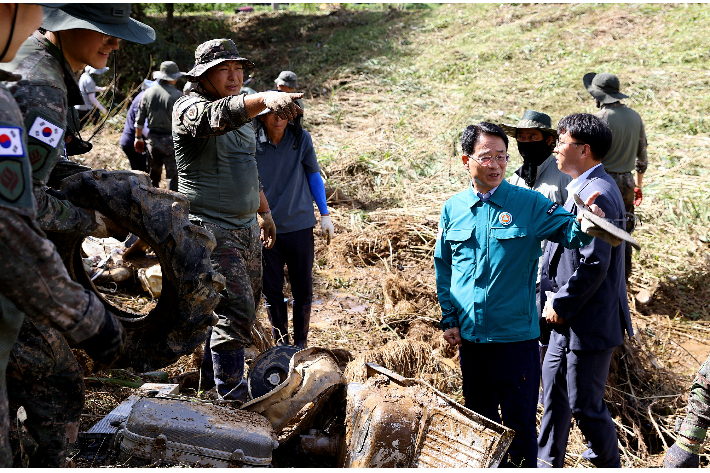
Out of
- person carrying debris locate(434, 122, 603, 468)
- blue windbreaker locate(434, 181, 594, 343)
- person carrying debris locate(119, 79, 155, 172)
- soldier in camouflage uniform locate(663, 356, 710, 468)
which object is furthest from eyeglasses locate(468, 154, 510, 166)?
person carrying debris locate(119, 79, 155, 172)

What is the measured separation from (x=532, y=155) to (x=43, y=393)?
3459 mm

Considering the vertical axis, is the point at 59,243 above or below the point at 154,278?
above

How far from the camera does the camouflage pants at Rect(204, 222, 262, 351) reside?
3678mm

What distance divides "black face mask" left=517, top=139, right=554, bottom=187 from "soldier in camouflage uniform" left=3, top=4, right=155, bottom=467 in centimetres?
274

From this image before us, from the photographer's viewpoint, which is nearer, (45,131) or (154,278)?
(45,131)

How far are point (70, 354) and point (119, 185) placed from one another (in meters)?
0.79

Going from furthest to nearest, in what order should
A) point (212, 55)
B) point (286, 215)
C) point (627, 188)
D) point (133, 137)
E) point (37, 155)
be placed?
point (133, 137)
point (627, 188)
point (286, 215)
point (212, 55)
point (37, 155)

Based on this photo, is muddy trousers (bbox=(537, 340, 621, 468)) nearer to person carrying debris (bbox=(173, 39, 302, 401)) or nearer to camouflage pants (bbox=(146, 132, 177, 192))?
person carrying debris (bbox=(173, 39, 302, 401))

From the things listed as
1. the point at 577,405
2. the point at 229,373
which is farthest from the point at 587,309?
the point at 229,373

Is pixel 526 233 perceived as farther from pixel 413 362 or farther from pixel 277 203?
pixel 277 203

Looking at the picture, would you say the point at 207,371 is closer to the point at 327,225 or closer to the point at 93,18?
the point at 327,225

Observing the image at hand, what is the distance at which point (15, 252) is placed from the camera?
180 centimetres

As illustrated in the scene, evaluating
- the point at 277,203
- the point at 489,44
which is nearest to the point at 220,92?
the point at 277,203

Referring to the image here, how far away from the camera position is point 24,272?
1.82m
